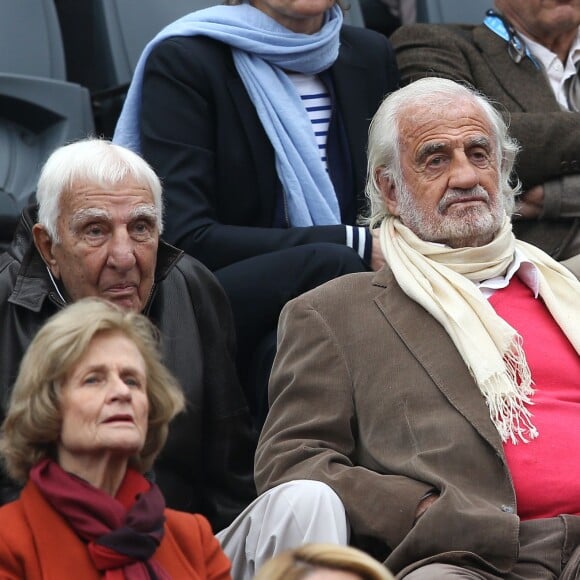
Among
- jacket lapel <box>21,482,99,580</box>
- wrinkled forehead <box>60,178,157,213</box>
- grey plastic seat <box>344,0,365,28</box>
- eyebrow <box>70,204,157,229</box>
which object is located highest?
wrinkled forehead <box>60,178,157,213</box>

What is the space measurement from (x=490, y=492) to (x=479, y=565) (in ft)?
0.69

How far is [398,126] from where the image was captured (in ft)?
14.9

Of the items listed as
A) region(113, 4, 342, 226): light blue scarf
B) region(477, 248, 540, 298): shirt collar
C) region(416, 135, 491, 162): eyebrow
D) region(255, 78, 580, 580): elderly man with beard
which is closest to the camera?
region(255, 78, 580, 580): elderly man with beard

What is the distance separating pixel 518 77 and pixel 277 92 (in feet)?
2.87

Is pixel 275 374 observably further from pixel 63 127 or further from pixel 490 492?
pixel 63 127

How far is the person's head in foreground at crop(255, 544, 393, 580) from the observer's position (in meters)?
2.63

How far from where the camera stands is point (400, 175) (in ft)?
14.8

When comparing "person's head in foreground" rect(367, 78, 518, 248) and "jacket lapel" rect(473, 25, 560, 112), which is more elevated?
"person's head in foreground" rect(367, 78, 518, 248)

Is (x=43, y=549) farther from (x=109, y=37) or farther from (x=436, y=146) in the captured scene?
(x=109, y=37)

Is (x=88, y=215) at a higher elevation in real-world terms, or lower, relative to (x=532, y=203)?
higher

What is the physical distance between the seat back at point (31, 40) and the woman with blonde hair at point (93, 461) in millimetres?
2214

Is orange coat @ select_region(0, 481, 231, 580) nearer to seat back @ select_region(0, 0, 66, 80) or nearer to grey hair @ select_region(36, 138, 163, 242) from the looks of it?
grey hair @ select_region(36, 138, 163, 242)

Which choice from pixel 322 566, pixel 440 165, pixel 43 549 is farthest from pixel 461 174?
pixel 322 566

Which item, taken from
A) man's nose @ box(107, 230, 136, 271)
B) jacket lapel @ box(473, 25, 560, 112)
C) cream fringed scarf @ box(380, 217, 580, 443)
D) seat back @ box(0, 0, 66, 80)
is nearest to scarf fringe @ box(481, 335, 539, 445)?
cream fringed scarf @ box(380, 217, 580, 443)
